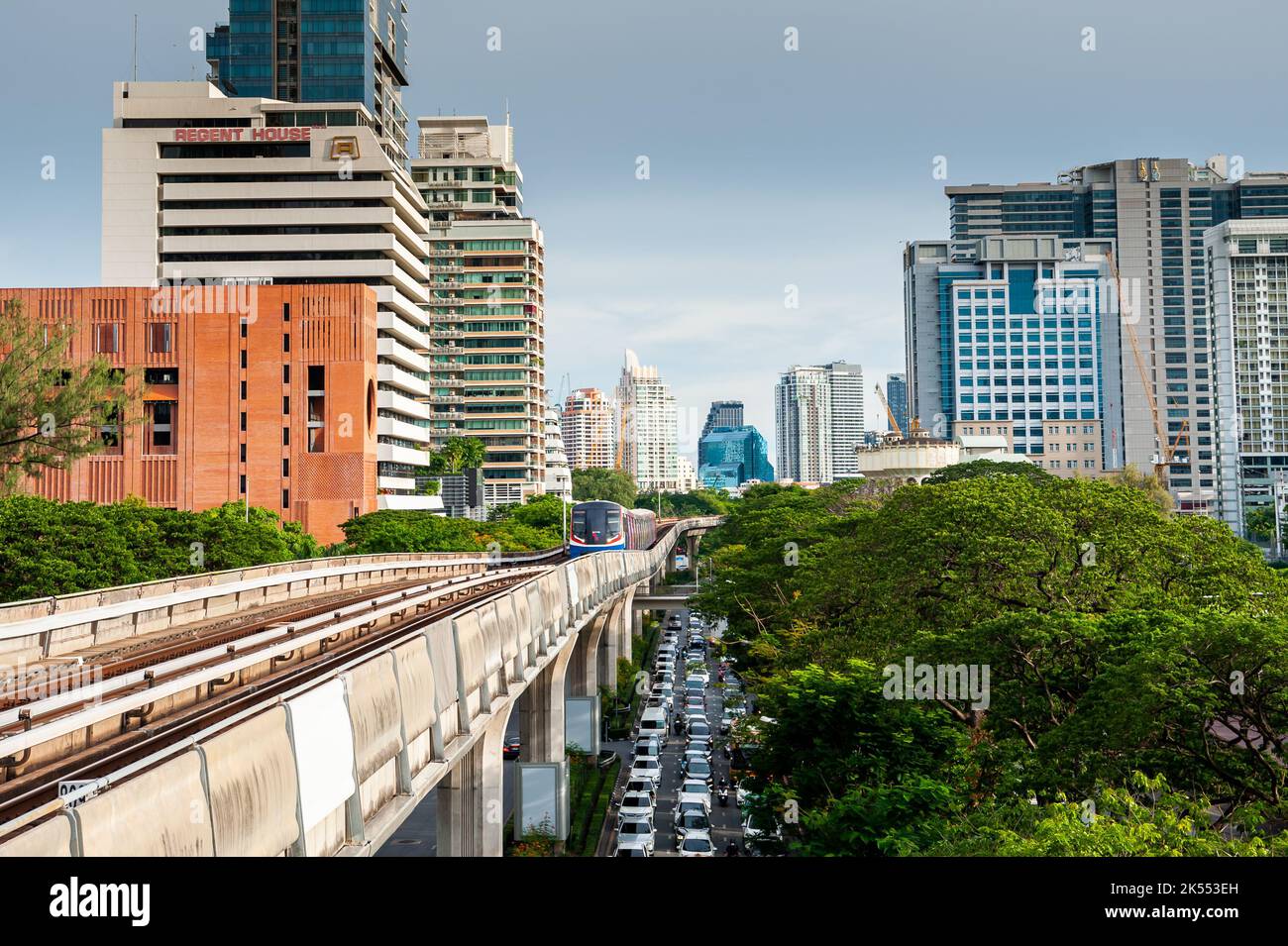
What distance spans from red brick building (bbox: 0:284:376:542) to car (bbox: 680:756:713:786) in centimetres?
4836

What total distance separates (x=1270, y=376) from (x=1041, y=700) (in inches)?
6336

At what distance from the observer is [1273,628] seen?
1842 centimetres

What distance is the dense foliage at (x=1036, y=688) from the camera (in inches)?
719

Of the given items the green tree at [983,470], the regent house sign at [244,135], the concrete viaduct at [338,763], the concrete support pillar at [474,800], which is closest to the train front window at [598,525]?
the concrete viaduct at [338,763]

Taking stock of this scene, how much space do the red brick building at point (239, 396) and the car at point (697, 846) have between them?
2339 inches

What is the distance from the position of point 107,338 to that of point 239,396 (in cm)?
1068

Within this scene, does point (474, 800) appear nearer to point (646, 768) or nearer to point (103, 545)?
point (646, 768)

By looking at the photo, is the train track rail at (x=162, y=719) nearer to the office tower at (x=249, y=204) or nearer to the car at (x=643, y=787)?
the car at (x=643, y=787)

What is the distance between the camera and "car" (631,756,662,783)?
43.2 metres

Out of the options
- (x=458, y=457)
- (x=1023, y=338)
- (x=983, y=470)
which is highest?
(x=1023, y=338)

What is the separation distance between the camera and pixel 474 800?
20.5 m

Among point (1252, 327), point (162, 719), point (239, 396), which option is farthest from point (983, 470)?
point (1252, 327)
